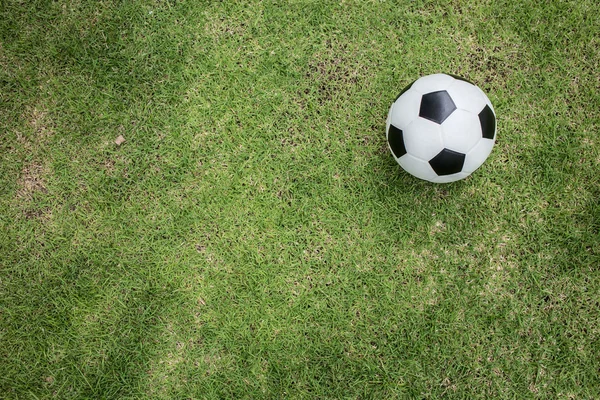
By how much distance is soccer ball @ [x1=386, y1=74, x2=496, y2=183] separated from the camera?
7.18 ft

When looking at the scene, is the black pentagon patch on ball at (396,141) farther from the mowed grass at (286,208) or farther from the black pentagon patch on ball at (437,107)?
the mowed grass at (286,208)

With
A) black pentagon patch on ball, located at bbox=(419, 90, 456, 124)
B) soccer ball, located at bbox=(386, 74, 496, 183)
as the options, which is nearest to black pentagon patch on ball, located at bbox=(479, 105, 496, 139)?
soccer ball, located at bbox=(386, 74, 496, 183)

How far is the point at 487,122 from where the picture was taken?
7.45 ft

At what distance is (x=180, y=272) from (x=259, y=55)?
1.66 m

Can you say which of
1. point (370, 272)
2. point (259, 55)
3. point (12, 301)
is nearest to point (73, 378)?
point (12, 301)

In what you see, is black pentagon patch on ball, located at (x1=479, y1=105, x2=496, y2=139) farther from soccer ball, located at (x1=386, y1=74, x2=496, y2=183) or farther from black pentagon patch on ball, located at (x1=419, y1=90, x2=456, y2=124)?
black pentagon patch on ball, located at (x1=419, y1=90, x2=456, y2=124)

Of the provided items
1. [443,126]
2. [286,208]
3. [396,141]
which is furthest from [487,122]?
[286,208]

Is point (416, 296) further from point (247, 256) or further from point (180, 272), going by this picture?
point (180, 272)

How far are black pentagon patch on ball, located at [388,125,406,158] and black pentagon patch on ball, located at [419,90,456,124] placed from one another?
0.17 metres

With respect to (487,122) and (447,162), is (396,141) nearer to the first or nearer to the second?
(447,162)

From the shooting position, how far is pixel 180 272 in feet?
9.09

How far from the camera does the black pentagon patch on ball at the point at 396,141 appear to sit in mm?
2314

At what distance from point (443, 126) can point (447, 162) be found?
204 millimetres

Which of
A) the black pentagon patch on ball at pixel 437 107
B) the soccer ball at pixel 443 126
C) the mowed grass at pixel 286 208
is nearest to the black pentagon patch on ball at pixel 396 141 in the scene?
the soccer ball at pixel 443 126
